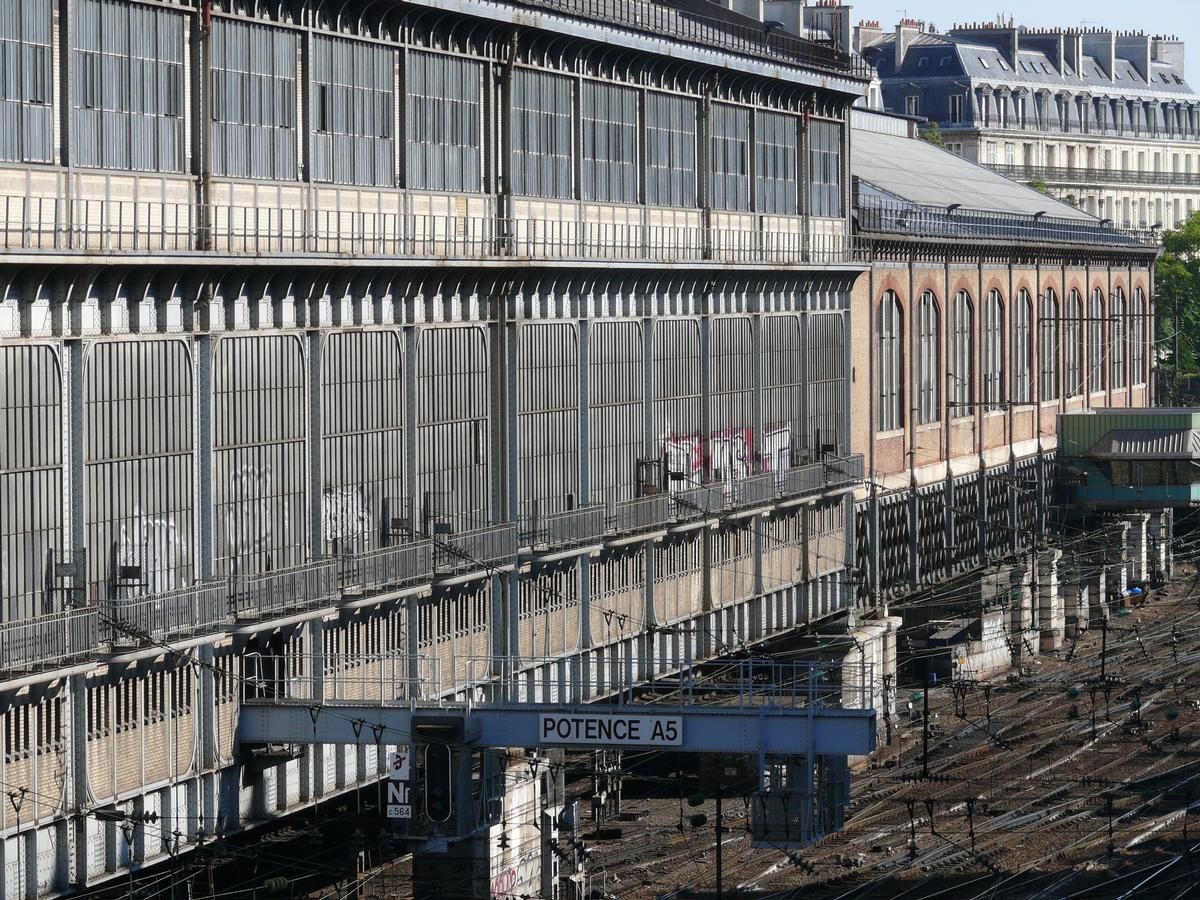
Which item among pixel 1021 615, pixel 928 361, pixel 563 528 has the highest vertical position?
pixel 928 361

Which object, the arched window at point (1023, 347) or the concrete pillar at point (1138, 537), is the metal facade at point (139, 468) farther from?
the concrete pillar at point (1138, 537)

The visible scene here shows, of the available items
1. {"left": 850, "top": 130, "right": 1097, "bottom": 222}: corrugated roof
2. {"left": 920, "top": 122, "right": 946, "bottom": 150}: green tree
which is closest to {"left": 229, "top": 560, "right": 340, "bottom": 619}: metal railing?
{"left": 850, "top": 130, "right": 1097, "bottom": 222}: corrugated roof

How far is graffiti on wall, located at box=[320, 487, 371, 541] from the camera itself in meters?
50.9

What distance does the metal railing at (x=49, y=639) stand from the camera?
40.1 m

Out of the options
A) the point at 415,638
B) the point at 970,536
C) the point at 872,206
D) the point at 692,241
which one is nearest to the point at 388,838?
the point at 415,638

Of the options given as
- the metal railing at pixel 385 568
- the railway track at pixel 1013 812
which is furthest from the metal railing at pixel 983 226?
the metal railing at pixel 385 568

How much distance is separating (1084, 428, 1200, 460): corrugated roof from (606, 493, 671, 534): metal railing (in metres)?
48.1

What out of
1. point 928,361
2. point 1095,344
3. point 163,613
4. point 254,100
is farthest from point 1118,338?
point 163,613

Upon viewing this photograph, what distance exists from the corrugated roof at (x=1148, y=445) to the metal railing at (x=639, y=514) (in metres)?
48.1

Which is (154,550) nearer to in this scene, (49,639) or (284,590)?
(284,590)

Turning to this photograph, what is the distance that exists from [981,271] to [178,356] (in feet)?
201

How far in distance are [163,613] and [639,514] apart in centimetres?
2353

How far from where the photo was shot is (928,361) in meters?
95.6

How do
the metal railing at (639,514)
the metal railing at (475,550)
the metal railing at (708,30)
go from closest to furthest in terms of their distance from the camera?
the metal railing at (475,550) < the metal railing at (708,30) < the metal railing at (639,514)
